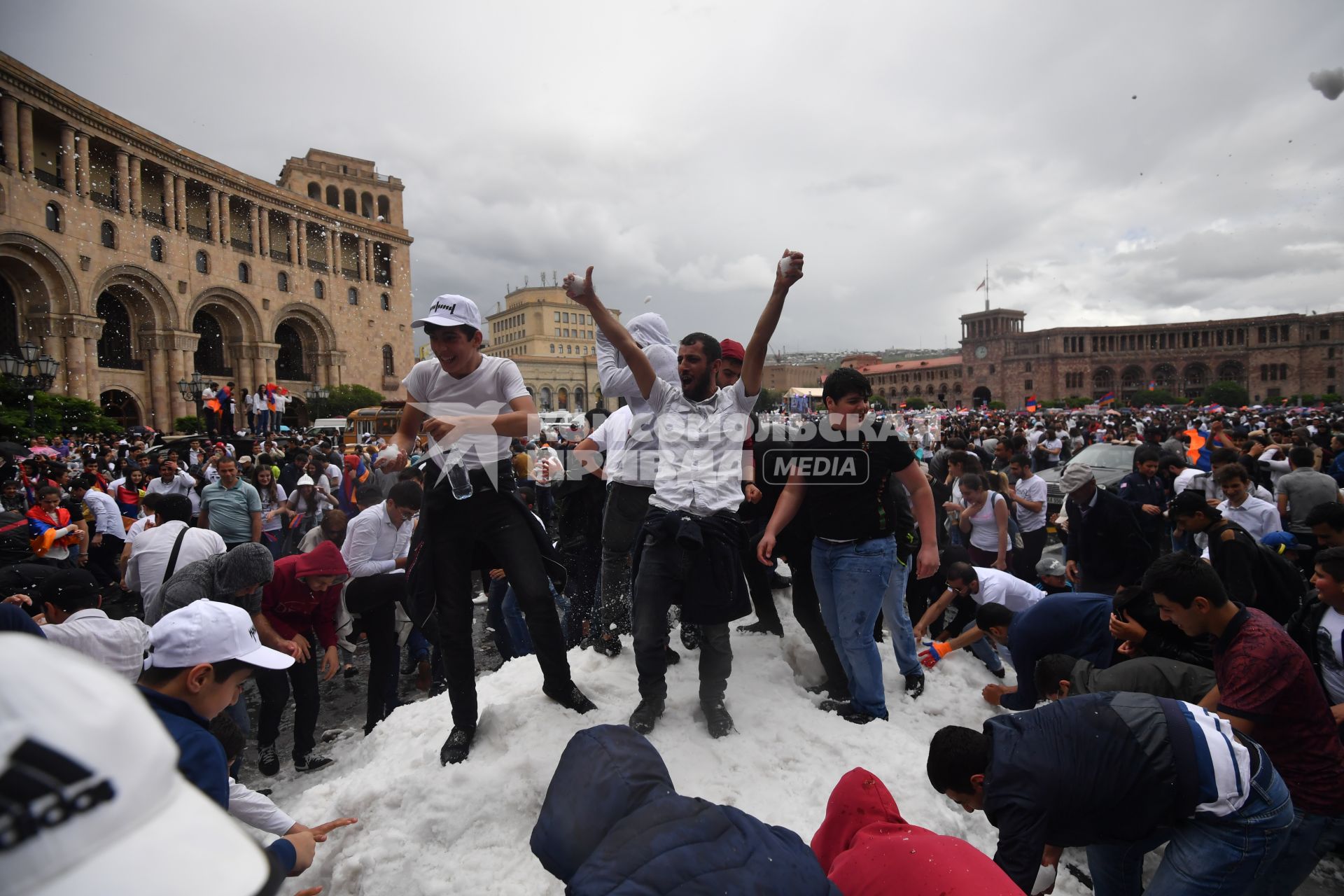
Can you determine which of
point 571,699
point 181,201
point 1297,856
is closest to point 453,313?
point 571,699

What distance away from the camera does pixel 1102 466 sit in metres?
12.7

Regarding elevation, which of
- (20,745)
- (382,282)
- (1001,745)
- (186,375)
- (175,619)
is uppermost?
(382,282)

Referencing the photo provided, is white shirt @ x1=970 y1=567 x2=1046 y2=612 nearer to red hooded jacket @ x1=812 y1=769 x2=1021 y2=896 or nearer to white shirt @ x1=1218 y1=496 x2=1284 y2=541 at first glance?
white shirt @ x1=1218 y1=496 x2=1284 y2=541

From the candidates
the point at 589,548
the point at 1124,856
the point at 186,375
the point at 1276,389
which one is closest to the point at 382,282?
the point at 186,375

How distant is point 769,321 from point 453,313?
161cm

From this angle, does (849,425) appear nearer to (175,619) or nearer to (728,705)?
(728,705)

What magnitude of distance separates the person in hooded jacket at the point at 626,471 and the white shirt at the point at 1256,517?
569cm

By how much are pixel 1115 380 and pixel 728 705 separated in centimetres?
11218

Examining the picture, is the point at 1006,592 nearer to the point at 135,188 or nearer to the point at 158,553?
the point at 158,553

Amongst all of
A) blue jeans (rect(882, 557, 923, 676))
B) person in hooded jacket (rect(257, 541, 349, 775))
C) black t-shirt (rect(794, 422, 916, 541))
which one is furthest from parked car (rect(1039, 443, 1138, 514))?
person in hooded jacket (rect(257, 541, 349, 775))

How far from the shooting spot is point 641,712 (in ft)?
11.3

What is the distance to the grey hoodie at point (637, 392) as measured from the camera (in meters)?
4.12

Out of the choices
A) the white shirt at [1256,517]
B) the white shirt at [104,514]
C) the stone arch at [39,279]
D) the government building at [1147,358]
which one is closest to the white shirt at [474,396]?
the white shirt at [1256,517]

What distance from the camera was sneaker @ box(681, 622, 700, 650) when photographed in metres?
4.59
